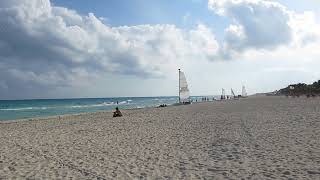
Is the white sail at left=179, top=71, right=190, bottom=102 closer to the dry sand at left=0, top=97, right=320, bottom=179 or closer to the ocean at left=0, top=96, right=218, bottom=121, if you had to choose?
the ocean at left=0, top=96, right=218, bottom=121

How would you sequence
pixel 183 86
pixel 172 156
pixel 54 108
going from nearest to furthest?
pixel 172 156, pixel 183 86, pixel 54 108

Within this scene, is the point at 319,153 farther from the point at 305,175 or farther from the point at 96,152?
the point at 96,152

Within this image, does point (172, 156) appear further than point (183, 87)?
No

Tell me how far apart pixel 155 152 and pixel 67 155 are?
2916mm

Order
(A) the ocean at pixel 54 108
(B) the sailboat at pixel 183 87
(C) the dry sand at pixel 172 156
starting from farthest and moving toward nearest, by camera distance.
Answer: (B) the sailboat at pixel 183 87
(A) the ocean at pixel 54 108
(C) the dry sand at pixel 172 156

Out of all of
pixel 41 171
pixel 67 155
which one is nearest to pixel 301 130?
pixel 67 155

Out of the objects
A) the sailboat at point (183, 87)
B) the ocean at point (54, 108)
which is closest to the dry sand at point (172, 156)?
the ocean at point (54, 108)

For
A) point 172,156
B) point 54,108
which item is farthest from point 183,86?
point 172,156

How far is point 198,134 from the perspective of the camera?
54.9 ft

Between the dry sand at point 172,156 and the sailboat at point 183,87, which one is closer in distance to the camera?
the dry sand at point 172,156

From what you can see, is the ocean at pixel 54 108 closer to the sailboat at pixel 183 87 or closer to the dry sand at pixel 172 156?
the sailboat at pixel 183 87

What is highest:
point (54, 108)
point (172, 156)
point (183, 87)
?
point (183, 87)

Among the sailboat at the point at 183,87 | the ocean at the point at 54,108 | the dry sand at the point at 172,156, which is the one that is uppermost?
the sailboat at the point at 183,87

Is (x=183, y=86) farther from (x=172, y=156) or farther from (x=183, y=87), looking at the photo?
(x=172, y=156)
